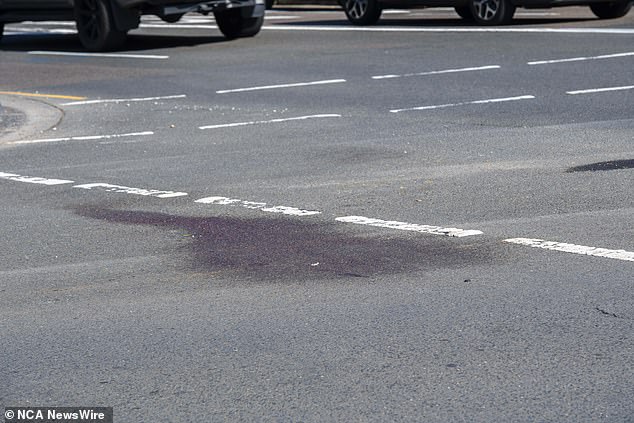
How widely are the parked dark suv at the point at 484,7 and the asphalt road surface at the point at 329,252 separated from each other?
6417 millimetres

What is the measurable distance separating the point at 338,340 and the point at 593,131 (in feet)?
20.3

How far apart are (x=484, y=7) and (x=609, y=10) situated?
2.22 metres

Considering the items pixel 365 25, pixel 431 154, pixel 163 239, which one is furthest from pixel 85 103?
pixel 365 25

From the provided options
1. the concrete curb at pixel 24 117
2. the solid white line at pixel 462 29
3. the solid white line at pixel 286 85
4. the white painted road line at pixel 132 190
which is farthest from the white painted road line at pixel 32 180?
the solid white line at pixel 462 29

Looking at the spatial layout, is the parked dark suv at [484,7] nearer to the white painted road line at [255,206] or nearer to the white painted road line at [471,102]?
the white painted road line at [471,102]

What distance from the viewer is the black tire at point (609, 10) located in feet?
75.4

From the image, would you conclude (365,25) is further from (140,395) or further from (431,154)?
(140,395)

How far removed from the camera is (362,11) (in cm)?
2473

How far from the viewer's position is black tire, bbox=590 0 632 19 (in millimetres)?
22969

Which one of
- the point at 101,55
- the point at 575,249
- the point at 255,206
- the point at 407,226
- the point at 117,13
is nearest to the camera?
the point at 575,249

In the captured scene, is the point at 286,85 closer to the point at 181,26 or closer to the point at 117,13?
the point at 117,13

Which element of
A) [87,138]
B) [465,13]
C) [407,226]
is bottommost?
[465,13]

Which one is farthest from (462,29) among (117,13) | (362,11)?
(117,13)

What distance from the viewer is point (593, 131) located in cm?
1112
